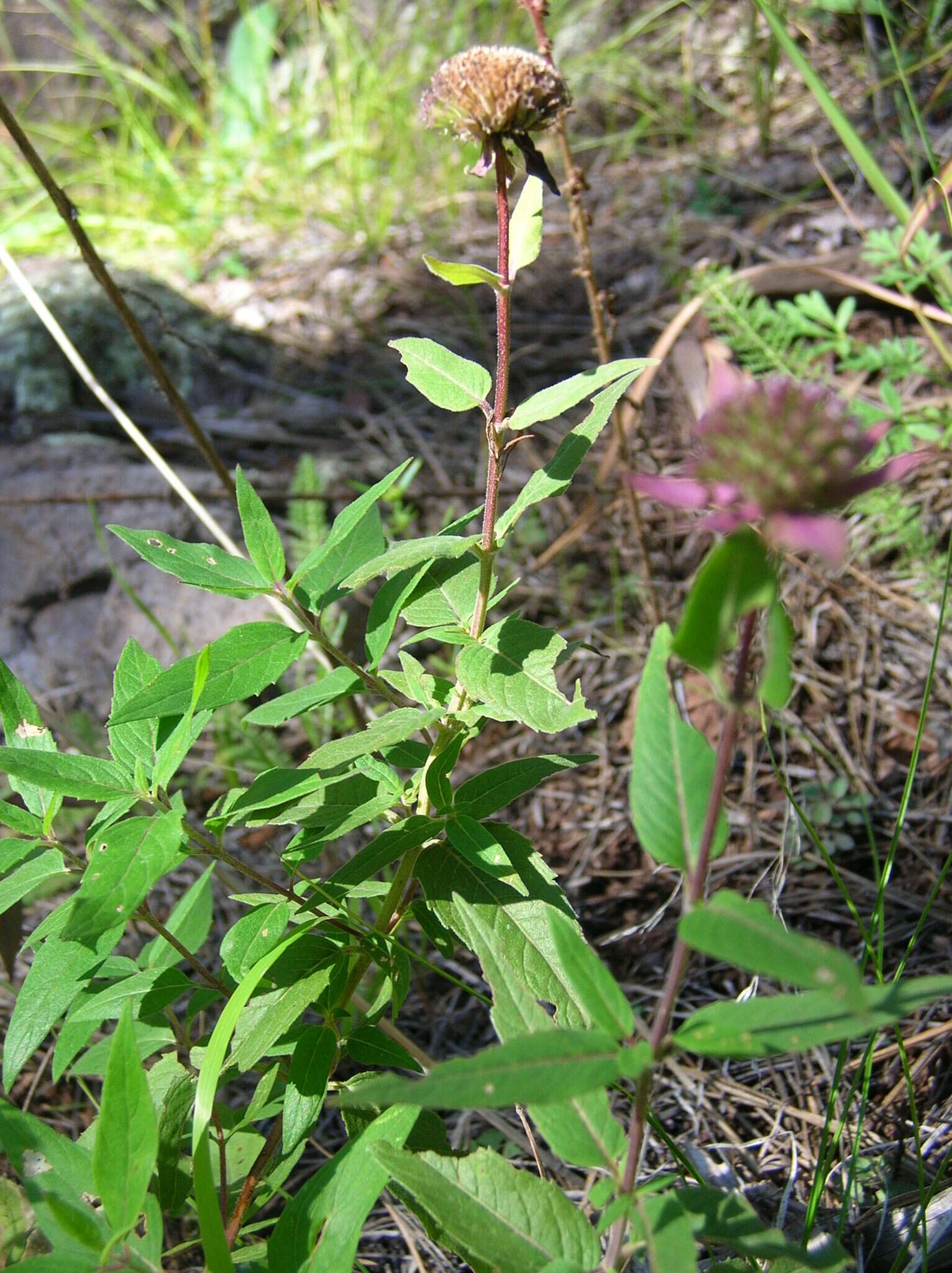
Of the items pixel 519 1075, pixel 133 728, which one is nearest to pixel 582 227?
pixel 133 728

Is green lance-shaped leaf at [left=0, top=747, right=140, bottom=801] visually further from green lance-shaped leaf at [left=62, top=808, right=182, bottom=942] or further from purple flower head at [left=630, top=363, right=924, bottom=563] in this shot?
purple flower head at [left=630, top=363, right=924, bottom=563]

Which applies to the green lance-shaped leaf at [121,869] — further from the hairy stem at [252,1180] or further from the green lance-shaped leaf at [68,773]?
the hairy stem at [252,1180]

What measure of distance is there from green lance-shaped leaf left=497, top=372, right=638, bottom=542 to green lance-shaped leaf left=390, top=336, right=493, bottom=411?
0.11 m

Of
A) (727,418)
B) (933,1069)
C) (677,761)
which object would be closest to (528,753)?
(933,1069)

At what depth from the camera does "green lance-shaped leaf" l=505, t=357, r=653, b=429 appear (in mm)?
1037

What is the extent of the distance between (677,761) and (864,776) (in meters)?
1.37

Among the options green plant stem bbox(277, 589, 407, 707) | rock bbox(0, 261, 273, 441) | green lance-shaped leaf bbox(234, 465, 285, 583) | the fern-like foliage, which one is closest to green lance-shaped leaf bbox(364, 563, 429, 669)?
green plant stem bbox(277, 589, 407, 707)

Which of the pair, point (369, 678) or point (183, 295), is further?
point (183, 295)

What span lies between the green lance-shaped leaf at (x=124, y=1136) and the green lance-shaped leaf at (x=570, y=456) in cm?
64

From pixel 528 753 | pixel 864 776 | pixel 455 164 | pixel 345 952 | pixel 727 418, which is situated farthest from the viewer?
pixel 455 164

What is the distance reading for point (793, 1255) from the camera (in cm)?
82

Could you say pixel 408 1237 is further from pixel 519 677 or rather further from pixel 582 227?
pixel 582 227

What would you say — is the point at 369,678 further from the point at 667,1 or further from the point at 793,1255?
the point at 667,1

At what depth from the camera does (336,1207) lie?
0.94 meters
